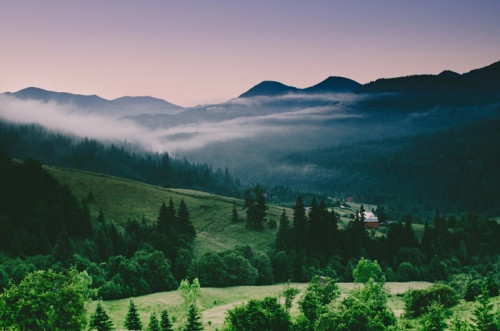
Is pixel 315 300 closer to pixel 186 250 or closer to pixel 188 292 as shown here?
pixel 188 292

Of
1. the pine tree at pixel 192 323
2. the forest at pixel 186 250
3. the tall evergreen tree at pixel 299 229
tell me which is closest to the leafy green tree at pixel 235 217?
the forest at pixel 186 250

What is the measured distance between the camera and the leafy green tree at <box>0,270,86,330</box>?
4791 centimetres

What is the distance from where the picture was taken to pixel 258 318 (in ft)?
160

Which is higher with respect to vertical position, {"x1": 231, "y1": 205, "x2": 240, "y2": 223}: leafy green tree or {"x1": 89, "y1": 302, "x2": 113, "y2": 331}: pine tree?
{"x1": 89, "y1": 302, "x2": 113, "y2": 331}: pine tree

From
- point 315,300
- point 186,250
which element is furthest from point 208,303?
point 315,300

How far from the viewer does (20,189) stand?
129 m

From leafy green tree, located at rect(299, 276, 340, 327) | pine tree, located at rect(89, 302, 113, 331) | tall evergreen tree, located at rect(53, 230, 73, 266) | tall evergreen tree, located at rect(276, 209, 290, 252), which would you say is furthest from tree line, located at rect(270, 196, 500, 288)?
pine tree, located at rect(89, 302, 113, 331)

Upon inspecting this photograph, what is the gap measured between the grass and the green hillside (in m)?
28.6

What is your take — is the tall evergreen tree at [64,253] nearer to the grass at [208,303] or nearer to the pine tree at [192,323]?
the grass at [208,303]

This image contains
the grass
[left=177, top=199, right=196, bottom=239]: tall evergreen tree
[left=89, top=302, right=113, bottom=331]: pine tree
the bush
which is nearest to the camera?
[left=89, top=302, right=113, bottom=331]: pine tree

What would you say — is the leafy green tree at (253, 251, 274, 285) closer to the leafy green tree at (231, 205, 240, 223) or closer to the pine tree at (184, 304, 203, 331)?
the leafy green tree at (231, 205, 240, 223)

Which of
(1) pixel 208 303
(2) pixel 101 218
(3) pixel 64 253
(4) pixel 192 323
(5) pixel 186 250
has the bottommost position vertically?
(1) pixel 208 303

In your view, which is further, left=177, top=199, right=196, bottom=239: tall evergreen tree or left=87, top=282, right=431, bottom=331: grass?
left=177, top=199, right=196, bottom=239: tall evergreen tree

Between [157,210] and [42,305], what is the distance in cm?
11527
